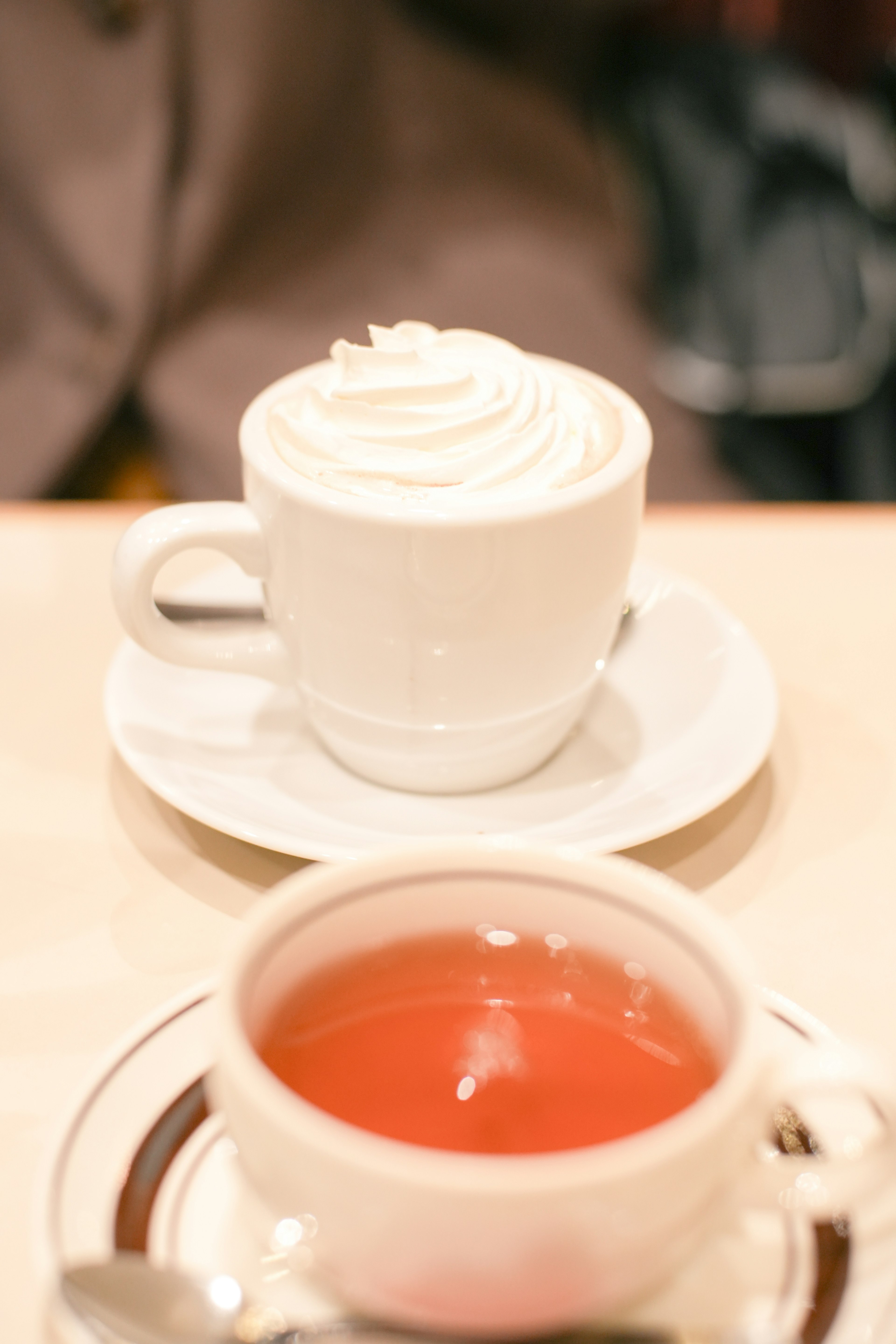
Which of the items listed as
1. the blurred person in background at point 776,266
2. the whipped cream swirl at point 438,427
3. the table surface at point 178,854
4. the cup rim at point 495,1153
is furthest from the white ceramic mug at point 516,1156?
the blurred person in background at point 776,266

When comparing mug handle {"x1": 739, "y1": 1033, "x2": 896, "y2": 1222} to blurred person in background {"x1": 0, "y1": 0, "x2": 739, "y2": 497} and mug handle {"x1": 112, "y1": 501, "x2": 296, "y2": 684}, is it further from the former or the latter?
blurred person in background {"x1": 0, "y1": 0, "x2": 739, "y2": 497}

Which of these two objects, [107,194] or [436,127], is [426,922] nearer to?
[107,194]

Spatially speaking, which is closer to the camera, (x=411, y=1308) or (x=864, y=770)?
(x=411, y=1308)

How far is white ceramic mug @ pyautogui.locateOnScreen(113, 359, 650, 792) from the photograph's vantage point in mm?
591

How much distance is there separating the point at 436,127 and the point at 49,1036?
1676mm

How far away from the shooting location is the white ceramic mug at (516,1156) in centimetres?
31

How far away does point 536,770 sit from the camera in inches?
28.0

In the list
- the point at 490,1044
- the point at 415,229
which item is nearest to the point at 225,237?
the point at 415,229

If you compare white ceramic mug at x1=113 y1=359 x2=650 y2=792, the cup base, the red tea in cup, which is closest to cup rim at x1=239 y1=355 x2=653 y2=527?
white ceramic mug at x1=113 y1=359 x2=650 y2=792

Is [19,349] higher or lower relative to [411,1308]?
lower

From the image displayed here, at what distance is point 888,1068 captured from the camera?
345 millimetres

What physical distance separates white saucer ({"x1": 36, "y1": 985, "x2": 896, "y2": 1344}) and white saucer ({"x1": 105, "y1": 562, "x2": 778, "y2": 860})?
7.9 inches

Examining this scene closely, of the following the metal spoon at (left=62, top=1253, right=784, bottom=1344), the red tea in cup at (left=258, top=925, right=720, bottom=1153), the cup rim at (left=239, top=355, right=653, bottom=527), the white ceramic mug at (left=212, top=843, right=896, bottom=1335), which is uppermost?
the cup rim at (left=239, top=355, right=653, bottom=527)

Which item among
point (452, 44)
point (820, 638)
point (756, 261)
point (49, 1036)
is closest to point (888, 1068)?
point (49, 1036)
